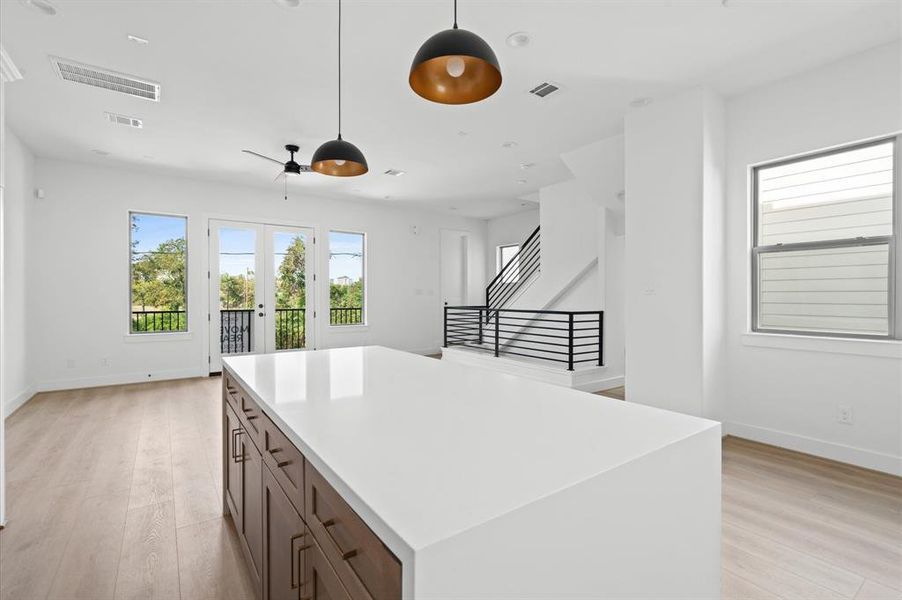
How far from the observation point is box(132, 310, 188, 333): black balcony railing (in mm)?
6046

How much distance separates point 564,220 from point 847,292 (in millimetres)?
3626

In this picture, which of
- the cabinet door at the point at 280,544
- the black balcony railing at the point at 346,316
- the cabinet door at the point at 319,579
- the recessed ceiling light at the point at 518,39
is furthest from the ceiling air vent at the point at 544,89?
the black balcony railing at the point at 346,316

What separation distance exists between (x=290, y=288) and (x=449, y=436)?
266 inches

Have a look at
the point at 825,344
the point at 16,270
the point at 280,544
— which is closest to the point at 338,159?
the point at 280,544

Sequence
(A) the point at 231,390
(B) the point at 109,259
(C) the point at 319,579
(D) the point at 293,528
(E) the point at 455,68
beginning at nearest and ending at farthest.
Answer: (C) the point at 319,579 → (D) the point at 293,528 → (E) the point at 455,68 → (A) the point at 231,390 → (B) the point at 109,259

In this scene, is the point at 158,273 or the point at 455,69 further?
the point at 158,273

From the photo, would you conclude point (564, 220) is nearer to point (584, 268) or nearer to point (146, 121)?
point (584, 268)

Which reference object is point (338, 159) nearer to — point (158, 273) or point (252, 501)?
point (252, 501)

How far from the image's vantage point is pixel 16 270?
4754 millimetres

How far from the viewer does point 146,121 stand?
4246 mm

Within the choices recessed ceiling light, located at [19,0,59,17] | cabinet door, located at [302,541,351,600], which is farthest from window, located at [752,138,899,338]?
recessed ceiling light, located at [19,0,59,17]

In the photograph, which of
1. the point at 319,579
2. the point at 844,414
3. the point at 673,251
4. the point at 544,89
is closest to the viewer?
the point at 319,579

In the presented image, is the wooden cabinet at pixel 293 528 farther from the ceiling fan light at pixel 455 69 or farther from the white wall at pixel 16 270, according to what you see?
the white wall at pixel 16 270

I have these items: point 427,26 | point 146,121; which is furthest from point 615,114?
point 146,121
